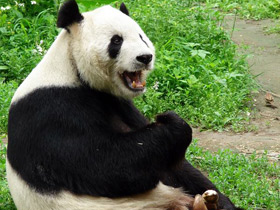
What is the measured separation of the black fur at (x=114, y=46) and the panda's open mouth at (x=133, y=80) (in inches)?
6.7

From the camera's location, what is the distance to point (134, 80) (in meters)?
4.02

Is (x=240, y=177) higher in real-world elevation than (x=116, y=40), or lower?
lower

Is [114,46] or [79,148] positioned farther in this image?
[114,46]

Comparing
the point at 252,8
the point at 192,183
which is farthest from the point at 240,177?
the point at 252,8

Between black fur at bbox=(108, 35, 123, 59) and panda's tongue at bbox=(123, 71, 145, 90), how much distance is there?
6.9 inches

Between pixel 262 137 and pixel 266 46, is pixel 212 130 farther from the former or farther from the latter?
pixel 266 46

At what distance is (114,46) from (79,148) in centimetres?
78

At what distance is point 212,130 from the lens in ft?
21.2

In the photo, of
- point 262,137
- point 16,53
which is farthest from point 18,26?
point 262,137

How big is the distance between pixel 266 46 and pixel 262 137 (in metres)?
3.02

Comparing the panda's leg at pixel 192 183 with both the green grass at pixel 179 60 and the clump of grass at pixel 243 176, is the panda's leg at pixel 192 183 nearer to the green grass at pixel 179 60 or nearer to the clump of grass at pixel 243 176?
the clump of grass at pixel 243 176

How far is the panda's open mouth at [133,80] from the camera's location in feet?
13.0

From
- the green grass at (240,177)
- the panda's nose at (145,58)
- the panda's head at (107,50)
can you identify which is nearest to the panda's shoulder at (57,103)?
the panda's head at (107,50)

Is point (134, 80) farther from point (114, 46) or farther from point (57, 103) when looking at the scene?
point (57, 103)
